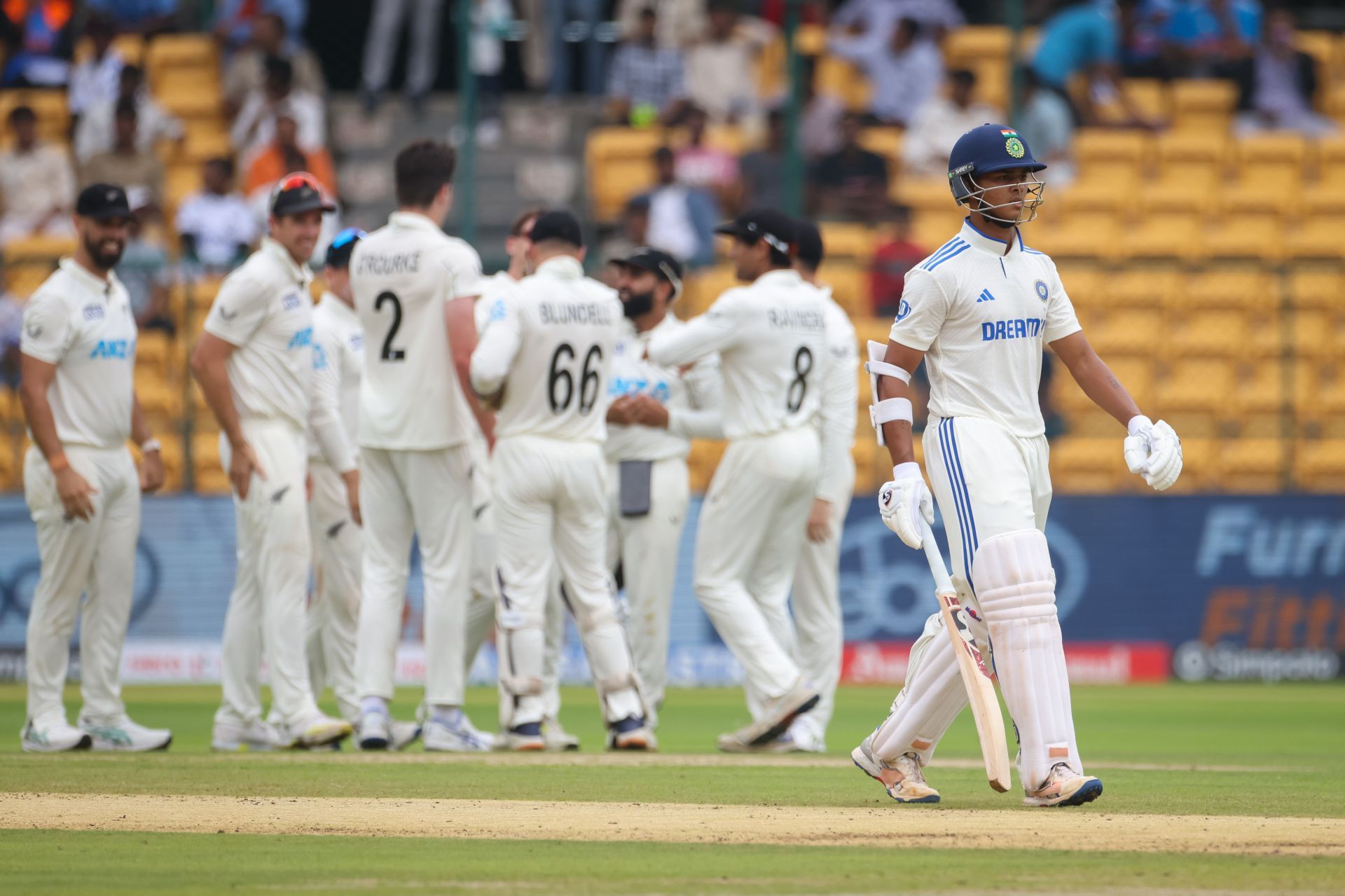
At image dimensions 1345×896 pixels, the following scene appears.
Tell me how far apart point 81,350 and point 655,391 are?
9.61 feet

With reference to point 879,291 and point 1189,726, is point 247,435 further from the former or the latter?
point 879,291

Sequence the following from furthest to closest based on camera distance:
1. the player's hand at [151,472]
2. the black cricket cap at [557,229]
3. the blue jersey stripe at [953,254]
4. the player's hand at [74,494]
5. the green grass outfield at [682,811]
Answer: the player's hand at [151,472], the black cricket cap at [557,229], the player's hand at [74,494], the blue jersey stripe at [953,254], the green grass outfield at [682,811]

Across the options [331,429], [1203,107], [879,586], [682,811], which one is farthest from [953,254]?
[1203,107]

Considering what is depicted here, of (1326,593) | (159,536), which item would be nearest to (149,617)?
(159,536)

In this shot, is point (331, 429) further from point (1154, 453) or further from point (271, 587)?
point (1154, 453)

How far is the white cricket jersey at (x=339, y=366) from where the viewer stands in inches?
379

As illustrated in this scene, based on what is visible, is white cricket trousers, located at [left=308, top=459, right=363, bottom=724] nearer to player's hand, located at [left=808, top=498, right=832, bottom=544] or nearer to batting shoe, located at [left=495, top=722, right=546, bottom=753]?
batting shoe, located at [left=495, top=722, right=546, bottom=753]

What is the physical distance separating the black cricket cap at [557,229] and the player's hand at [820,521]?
1.86 metres

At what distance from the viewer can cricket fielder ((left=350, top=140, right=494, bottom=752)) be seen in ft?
29.4

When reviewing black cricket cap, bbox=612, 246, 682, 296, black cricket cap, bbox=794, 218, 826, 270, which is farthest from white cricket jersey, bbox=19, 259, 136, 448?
black cricket cap, bbox=794, 218, 826, 270

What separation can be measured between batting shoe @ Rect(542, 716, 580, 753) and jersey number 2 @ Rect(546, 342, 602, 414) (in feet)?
4.86

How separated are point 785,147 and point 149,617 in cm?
681

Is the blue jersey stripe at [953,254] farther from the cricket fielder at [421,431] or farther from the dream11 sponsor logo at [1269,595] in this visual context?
the dream11 sponsor logo at [1269,595]

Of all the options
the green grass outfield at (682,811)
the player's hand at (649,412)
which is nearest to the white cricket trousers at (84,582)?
the green grass outfield at (682,811)
